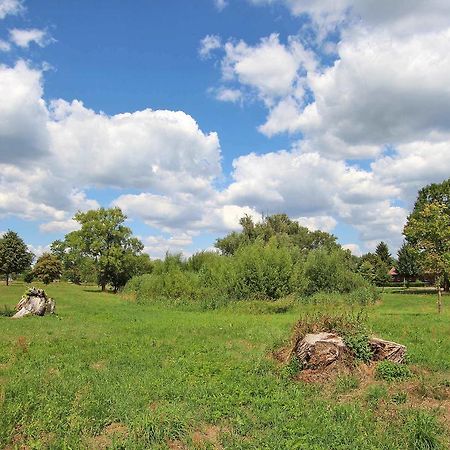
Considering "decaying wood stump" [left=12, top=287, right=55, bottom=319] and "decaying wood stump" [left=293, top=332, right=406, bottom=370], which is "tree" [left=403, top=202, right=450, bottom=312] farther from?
"decaying wood stump" [left=12, top=287, right=55, bottom=319]

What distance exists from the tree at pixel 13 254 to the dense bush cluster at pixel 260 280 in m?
31.0

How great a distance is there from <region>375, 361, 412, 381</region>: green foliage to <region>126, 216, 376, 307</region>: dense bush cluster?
76.2 ft

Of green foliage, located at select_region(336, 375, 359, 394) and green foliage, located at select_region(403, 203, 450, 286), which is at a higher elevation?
green foliage, located at select_region(403, 203, 450, 286)

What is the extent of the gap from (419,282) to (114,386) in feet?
310

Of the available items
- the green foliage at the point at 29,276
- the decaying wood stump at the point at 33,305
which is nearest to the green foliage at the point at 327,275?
the decaying wood stump at the point at 33,305

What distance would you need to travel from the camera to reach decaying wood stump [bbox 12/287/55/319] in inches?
994

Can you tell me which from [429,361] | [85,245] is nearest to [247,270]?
[429,361]

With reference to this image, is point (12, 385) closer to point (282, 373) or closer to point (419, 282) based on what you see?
point (282, 373)

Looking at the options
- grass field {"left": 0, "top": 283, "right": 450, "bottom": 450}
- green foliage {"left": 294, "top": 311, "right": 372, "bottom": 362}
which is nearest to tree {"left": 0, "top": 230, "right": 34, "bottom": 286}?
grass field {"left": 0, "top": 283, "right": 450, "bottom": 450}

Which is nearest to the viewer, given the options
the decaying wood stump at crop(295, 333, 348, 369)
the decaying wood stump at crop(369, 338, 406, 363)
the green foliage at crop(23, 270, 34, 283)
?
the decaying wood stump at crop(295, 333, 348, 369)

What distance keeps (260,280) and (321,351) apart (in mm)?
23326

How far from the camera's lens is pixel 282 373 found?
444 inches

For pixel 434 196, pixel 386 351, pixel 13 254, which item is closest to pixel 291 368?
pixel 386 351

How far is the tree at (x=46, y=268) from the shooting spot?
79000 mm
